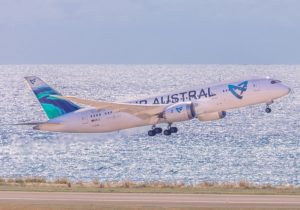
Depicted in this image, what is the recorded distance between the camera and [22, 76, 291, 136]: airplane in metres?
71.9

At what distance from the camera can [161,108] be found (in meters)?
73.8

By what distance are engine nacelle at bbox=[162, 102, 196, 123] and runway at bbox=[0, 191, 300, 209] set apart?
9.83 meters

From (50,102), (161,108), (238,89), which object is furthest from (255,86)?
(50,102)

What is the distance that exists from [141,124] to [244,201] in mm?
17859

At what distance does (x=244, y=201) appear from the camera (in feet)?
194

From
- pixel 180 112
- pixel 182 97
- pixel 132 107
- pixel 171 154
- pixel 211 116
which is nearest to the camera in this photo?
pixel 180 112

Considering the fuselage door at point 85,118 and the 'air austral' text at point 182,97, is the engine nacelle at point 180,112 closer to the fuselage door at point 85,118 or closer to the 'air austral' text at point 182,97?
the 'air austral' text at point 182,97

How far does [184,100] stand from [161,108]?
1789 millimetres

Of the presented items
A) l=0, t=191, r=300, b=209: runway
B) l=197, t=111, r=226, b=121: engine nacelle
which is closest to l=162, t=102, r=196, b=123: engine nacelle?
l=197, t=111, r=226, b=121: engine nacelle

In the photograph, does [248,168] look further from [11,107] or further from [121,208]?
[11,107]

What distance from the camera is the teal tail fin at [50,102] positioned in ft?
260

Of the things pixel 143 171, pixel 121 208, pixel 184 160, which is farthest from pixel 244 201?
pixel 184 160

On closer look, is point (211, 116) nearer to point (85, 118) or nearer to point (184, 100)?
point (184, 100)

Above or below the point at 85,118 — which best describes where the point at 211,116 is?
below
